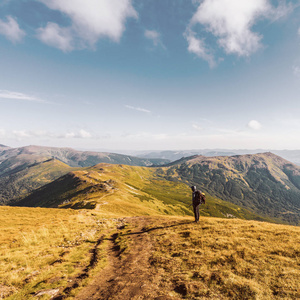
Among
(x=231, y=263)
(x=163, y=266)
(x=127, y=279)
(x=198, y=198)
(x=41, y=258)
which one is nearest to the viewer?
(x=127, y=279)

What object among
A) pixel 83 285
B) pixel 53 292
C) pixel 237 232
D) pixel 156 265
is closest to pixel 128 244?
pixel 156 265

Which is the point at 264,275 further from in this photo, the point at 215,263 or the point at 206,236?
the point at 206,236

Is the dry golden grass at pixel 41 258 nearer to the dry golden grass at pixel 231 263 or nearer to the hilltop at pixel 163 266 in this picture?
the hilltop at pixel 163 266

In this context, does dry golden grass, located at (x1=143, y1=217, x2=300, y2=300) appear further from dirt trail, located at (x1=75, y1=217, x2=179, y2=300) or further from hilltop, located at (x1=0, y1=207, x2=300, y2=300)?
dirt trail, located at (x1=75, y1=217, x2=179, y2=300)

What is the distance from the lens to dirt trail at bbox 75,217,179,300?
390 inches

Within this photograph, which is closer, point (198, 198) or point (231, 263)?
point (231, 263)

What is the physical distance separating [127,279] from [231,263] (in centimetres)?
815

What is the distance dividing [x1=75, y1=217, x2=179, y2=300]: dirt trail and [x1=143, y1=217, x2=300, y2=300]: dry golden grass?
0.96 meters

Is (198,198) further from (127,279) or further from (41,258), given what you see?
(41,258)

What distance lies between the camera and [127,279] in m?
11.9

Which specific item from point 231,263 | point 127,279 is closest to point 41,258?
point 127,279

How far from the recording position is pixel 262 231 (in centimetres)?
1830

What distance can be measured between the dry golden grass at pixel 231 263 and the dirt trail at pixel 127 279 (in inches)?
37.9

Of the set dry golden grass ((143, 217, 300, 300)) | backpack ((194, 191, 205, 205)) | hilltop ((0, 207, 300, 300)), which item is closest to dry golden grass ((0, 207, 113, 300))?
hilltop ((0, 207, 300, 300))
